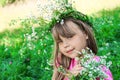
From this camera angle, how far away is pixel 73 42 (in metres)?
3.10

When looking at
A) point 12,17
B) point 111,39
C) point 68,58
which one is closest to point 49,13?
point 68,58

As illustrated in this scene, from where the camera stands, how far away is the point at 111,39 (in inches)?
191

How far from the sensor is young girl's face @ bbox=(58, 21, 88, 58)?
3102mm

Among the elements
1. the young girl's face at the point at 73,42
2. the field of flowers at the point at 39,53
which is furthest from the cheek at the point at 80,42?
the field of flowers at the point at 39,53

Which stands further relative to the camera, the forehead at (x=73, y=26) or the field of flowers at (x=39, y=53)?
the field of flowers at (x=39, y=53)

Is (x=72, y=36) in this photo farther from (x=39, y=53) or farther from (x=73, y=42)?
(x=39, y=53)

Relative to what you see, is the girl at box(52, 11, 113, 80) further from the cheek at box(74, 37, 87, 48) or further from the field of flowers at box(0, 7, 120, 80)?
the field of flowers at box(0, 7, 120, 80)

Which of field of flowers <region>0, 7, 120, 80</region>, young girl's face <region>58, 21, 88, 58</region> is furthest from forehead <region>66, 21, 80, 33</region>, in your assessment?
field of flowers <region>0, 7, 120, 80</region>

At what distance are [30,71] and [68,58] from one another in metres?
1.21

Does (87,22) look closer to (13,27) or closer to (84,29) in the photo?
(84,29)

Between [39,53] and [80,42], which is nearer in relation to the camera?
[80,42]

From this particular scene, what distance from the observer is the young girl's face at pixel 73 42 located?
122 inches

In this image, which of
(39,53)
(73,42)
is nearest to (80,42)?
(73,42)

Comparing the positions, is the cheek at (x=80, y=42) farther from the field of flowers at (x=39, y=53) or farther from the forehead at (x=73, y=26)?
the field of flowers at (x=39, y=53)
